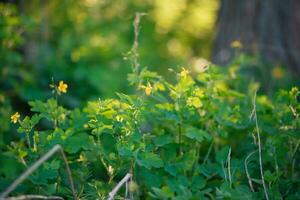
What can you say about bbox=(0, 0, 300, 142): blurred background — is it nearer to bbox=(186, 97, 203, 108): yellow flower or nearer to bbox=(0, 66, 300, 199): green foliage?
bbox=(0, 66, 300, 199): green foliage

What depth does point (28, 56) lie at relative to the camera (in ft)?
16.9

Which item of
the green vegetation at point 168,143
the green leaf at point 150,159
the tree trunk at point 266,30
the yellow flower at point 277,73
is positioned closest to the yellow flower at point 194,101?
the green vegetation at point 168,143

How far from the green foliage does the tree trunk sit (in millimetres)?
1709

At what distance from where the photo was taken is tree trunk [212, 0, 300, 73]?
4527 millimetres

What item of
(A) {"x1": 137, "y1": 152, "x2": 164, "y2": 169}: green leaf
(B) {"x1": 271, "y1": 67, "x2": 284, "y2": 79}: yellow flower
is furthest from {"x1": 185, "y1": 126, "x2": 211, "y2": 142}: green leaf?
(B) {"x1": 271, "y1": 67, "x2": 284, "y2": 79}: yellow flower

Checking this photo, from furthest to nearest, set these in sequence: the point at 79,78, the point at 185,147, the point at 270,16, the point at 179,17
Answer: the point at 179,17 → the point at 79,78 → the point at 270,16 → the point at 185,147

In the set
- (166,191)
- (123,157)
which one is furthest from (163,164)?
(166,191)

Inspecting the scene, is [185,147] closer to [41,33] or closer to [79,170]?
[79,170]

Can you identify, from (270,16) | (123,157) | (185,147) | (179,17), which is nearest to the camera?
(123,157)

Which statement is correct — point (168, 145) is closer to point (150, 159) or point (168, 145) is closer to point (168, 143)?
point (168, 143)

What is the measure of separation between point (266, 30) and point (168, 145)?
2328 mm

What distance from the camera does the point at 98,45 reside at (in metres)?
5.59

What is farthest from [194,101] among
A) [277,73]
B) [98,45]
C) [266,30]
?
[98,45]

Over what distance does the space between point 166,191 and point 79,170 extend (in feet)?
1.89
